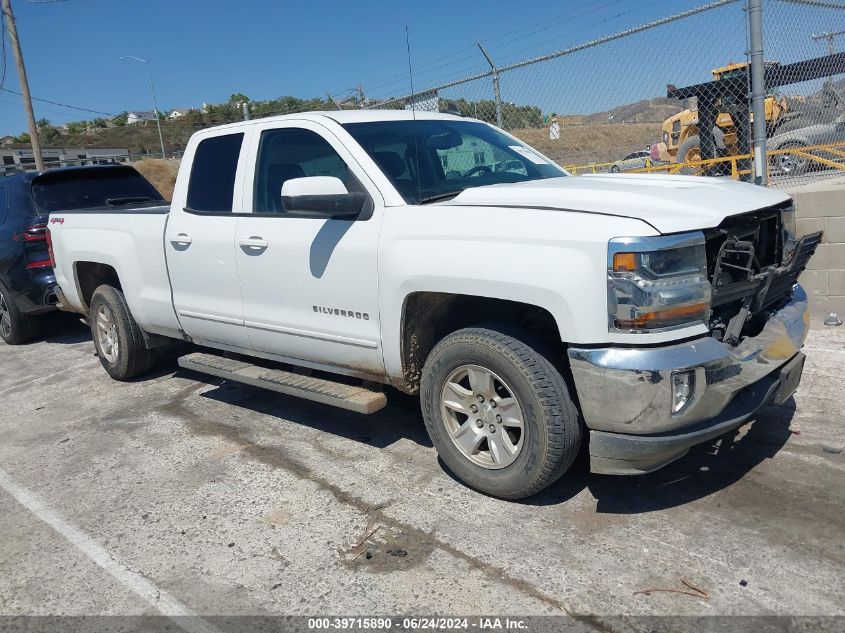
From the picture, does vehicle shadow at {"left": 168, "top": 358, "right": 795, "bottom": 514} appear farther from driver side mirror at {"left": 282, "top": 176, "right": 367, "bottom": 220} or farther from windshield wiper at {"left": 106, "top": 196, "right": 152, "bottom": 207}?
windshield wiper at {"left": 106, "top": 196, "right": 152, "bottom": 207}

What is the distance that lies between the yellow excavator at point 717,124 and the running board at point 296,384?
16.8 ft

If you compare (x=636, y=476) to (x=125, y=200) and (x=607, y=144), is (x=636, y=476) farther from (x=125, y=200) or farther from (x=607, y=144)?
(x=607, y=144)

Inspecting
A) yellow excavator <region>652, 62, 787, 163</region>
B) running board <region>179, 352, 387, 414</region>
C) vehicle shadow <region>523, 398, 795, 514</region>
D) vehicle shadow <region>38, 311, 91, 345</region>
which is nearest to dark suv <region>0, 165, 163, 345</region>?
vehicle shadow <region>38, 311, 91, 345</region>

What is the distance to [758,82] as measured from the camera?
19.2ft

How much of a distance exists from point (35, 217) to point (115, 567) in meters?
5.78

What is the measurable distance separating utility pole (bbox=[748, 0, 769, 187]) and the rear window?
6386mm

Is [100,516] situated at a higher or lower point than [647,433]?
lower

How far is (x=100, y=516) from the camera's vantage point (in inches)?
150

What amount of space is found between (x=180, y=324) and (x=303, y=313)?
5.13ft

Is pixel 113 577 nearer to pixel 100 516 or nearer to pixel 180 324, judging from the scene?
pixel 100 516

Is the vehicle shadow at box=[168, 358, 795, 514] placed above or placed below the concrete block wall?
below

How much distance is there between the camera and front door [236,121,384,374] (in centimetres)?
392

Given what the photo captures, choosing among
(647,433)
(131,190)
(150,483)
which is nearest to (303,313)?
(150,483)

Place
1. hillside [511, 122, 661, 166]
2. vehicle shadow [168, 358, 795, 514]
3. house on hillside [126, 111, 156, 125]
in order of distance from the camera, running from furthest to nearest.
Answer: house on hillside [126, 111, 156, 125], hillside [511, 122, 661, 166], vehicle shadow [168, 358, 795, 514]
